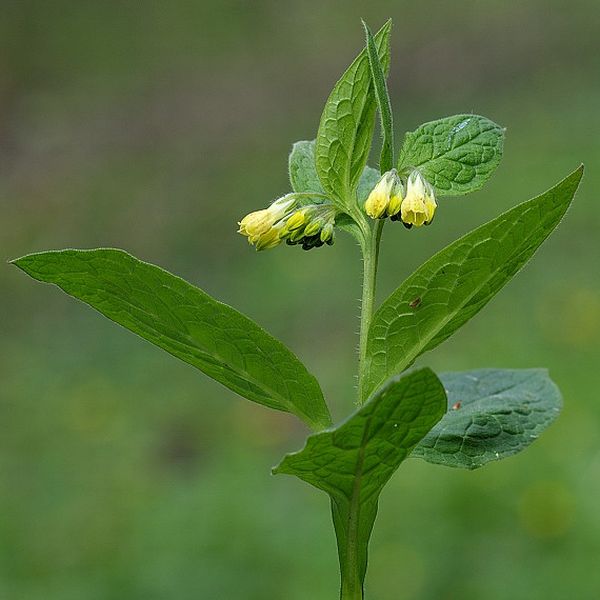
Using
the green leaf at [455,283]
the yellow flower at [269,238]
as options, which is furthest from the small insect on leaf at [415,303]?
the yellow flower at [269,238]

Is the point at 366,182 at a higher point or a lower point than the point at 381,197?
higher

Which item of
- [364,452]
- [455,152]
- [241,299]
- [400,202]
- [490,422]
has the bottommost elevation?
[364,452]

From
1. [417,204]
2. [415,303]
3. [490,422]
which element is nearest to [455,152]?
[417,204]

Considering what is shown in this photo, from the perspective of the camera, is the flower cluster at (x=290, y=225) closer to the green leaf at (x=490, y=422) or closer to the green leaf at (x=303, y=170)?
the green leaf at (x=303, y=170)

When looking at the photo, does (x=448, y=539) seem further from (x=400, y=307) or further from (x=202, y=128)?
(x=202, y=128)

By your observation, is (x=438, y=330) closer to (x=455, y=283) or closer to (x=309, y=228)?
(x=455, y=283)

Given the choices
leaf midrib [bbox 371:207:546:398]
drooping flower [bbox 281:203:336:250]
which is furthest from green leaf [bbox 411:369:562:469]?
drooping flower [bbox 281:203:336:250]

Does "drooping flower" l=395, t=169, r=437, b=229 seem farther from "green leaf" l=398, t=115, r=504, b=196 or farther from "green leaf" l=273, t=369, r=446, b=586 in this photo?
"green leaf" l=273, t=369, r=446, b=586
